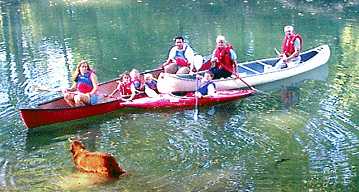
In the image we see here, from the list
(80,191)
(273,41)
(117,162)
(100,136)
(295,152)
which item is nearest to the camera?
(80,191)

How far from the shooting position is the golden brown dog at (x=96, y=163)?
9867mm

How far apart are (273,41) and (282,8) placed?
28.5 ft

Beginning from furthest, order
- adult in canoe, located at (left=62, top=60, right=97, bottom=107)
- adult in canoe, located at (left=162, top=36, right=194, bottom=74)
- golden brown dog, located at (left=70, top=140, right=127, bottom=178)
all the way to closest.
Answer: adult in canoe, located at (left=162, top=36, right=194, bottom=74), adult in canoe, located at (left=62, top=60, right=97, bottom=107), golden brown dog, located at (left=70, top=140, right=127, bottom=178)

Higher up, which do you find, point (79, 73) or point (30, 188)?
point (79, 73)

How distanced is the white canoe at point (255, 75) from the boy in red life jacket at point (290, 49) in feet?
0.76

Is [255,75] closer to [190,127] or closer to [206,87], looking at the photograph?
[206,87]

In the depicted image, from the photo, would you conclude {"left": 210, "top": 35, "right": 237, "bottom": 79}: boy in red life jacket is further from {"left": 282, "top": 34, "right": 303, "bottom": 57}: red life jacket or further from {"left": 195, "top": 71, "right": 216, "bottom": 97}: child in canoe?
{"left": 282, "top": 34, "right": 303, "bottom": 57}: red life jacket

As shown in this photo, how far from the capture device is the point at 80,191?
973 cm

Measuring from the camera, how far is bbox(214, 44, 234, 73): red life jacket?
15.4 metres

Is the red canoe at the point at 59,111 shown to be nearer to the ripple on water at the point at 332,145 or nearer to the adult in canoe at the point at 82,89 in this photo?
the adult in canoe at the point at 82,89

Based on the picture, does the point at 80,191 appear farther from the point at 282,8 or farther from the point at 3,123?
the point at 282,8

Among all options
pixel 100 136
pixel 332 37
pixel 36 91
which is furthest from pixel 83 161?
pixel 332 37

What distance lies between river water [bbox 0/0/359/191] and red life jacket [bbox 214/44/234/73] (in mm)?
1049

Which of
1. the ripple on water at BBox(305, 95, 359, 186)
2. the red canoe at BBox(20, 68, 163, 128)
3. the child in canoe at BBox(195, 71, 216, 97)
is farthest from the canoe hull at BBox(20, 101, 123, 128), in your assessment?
the ripple on water at BBox(305, 95, 359, 186)
